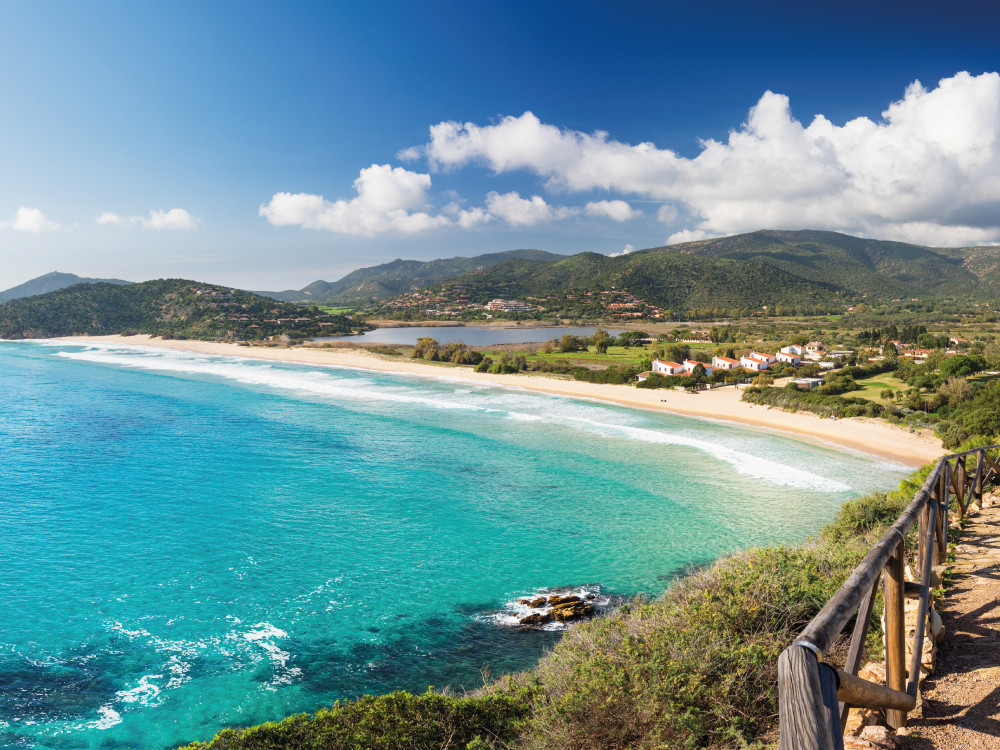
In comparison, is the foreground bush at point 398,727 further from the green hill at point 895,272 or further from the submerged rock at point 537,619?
the green hill at point 895,272

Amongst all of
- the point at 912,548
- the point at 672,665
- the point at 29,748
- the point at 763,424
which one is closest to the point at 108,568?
the point at 29,748

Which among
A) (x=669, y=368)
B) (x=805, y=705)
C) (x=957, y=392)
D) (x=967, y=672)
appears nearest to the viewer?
(x=805, y=705)

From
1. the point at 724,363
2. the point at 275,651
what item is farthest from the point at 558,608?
the point at 724,363

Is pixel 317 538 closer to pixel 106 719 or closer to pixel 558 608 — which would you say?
pixel 106 719

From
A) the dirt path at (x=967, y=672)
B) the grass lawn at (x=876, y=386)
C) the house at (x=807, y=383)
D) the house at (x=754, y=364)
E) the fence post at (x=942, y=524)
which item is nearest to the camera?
the dirt path at (x=967, y=672)

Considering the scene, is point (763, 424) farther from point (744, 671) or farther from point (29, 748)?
point (29, 748)

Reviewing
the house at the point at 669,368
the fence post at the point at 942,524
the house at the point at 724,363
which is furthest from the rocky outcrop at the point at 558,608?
the house at the point at 724,363
